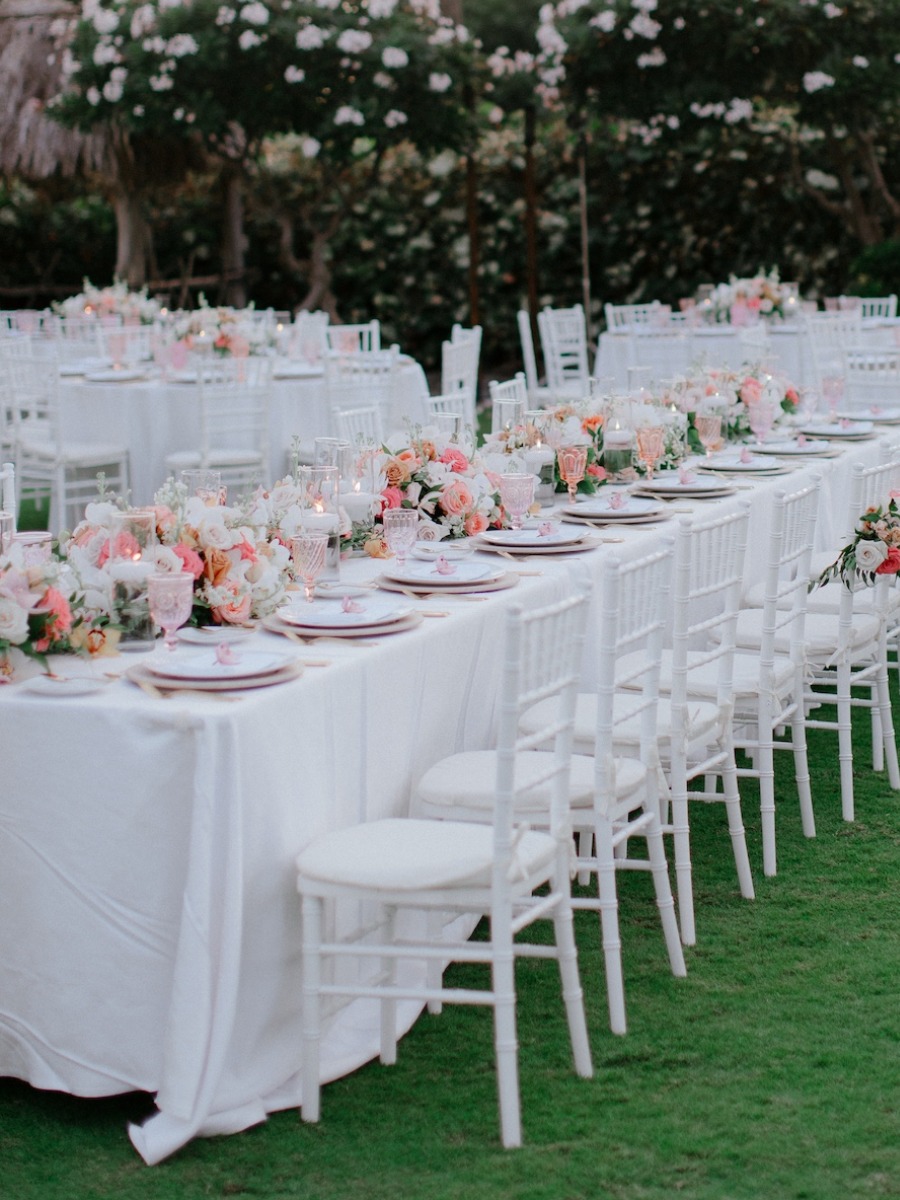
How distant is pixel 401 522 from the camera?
3.96 meters

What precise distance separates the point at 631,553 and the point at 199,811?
6.18 ft

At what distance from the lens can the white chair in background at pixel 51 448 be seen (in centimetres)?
820

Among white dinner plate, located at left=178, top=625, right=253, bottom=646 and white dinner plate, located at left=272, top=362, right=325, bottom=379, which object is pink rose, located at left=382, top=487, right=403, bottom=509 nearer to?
white dinner plate, located at left=178, top=625, right=253, bottom=646

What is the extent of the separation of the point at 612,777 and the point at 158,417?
5.43 metres

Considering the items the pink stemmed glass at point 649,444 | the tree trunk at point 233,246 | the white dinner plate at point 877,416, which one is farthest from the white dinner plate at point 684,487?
the tree trunk at point 233,246

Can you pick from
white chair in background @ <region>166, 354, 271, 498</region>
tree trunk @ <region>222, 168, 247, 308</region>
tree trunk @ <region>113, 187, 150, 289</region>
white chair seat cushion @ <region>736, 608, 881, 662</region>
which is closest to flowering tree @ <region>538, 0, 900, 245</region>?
tree trunk @ <region>222, 168, 247, 308</region>

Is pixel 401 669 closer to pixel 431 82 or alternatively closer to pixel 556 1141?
pixel 556 1141

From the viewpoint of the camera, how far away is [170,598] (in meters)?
3.20

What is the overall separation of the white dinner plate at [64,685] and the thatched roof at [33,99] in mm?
11569

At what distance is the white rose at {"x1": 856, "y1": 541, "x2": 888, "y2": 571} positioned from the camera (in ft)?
14.6

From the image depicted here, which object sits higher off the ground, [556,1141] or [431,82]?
[431,82]

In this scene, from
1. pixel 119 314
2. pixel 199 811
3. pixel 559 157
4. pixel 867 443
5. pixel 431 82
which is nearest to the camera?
pixel 199 811

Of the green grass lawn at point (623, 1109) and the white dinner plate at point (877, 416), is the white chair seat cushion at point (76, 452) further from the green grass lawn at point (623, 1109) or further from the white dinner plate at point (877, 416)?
the green grass lawn at point (623, 1109)

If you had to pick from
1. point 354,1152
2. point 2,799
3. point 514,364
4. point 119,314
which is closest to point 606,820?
point 354,1152
